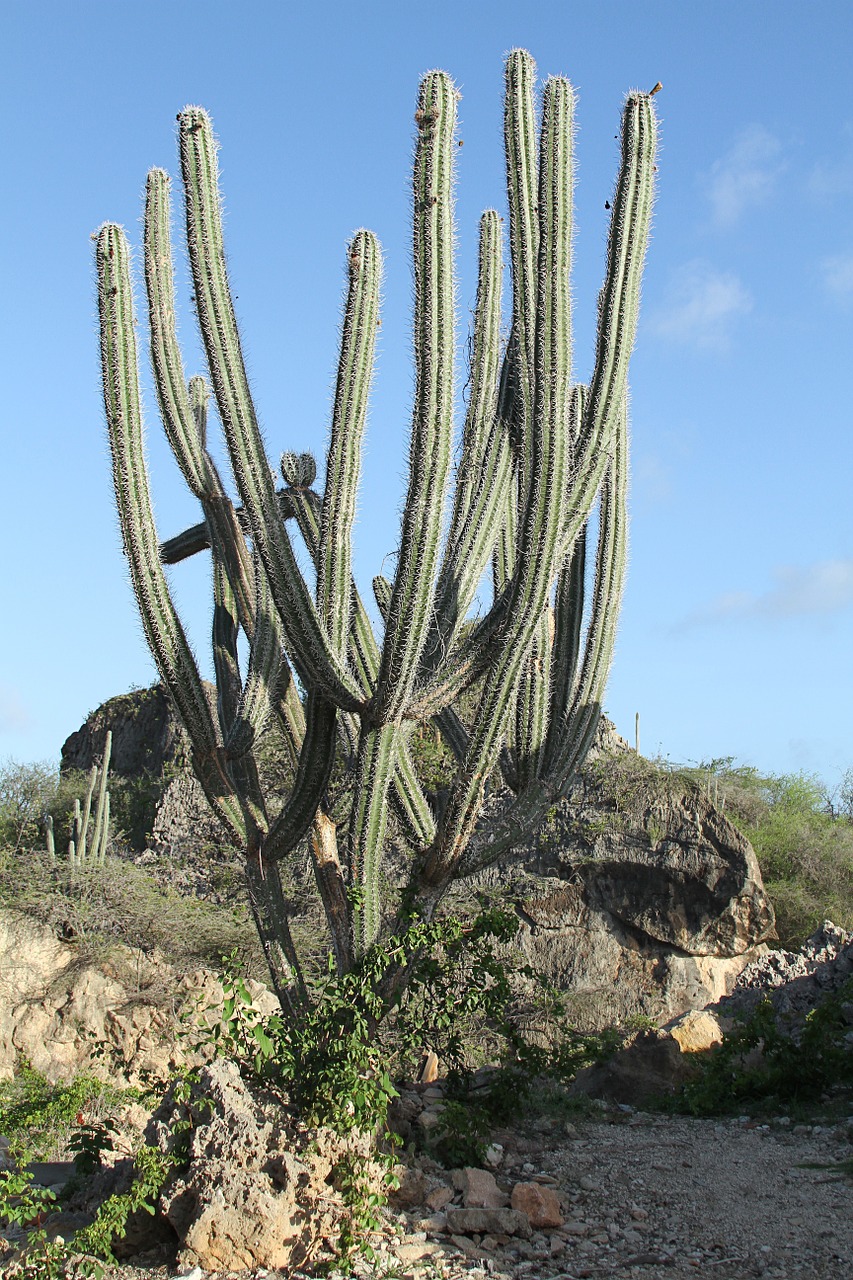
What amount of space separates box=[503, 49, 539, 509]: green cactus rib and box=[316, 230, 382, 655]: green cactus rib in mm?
794

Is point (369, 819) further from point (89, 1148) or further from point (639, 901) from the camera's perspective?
point (639, 901)

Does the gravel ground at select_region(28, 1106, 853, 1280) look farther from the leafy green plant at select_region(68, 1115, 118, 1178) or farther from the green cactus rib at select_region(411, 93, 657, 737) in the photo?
the green cactus rib at select_region(411, 93, 657, 737)

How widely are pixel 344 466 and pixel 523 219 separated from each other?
1624 mm

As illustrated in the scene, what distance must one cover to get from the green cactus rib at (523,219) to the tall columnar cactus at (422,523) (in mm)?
12

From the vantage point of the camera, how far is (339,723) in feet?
21.3

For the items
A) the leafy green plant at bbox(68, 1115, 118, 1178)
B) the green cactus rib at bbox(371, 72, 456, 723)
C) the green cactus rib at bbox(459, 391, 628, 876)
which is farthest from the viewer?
the green cactus rib at bbox(459, 391, 628, 876)

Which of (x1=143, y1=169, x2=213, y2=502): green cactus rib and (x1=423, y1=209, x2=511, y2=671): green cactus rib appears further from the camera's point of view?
(x1=143, y1=169, x2=213, y2=502): green cactus rib

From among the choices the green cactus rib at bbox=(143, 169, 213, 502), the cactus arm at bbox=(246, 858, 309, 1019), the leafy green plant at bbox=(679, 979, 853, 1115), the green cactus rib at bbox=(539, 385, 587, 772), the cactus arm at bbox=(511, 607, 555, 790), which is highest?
the green cactus rib at bbox=(143, 169, 213, 502)

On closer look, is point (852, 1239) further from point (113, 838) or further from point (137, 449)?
point (113, 838)

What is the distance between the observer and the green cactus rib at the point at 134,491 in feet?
18.2

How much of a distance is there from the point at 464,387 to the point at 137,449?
6.27 feet

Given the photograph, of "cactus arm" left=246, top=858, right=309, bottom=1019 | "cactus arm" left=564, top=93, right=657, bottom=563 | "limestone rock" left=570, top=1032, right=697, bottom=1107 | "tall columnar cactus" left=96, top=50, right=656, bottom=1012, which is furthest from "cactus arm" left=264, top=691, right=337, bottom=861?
"limestone rock" left=570, top=1032, right=697, bottom=1107

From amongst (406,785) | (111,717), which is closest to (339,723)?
(406,785)

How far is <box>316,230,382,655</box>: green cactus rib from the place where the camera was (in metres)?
5.30
